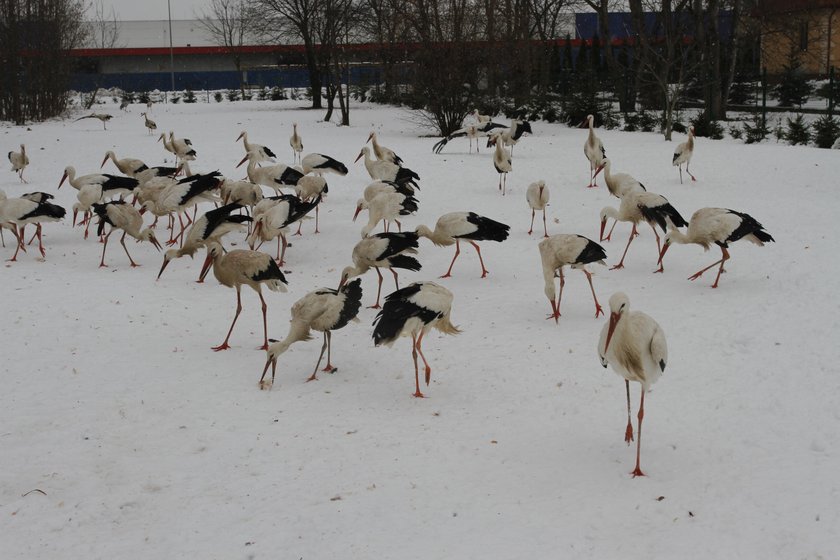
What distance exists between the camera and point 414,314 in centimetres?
687

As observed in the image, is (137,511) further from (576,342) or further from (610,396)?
(576,342)

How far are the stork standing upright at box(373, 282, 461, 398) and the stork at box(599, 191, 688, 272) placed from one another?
425 cm

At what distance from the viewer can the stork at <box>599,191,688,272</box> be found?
1062cm

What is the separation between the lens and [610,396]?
6.84 meters

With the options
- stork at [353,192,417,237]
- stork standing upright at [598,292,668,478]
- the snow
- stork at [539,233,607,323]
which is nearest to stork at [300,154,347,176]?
the snow

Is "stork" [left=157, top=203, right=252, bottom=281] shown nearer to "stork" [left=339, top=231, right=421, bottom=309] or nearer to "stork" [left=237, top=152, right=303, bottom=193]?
"stork" [left=339, top=231, right=421, bottom=309]

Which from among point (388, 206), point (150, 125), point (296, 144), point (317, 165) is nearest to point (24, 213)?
point (317, 165)

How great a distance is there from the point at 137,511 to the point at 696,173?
583 inches

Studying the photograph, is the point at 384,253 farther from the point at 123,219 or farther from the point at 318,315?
the point at 123,219

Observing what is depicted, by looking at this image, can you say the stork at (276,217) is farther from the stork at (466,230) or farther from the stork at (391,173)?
the stork at (391,173)

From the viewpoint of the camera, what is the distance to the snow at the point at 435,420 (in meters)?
4.96

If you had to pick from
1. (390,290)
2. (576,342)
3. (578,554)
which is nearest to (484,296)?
(390,290)

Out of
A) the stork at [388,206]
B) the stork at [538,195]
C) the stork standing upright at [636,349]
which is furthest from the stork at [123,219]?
the stork standing upright at [636,349]

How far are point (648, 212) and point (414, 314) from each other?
5217 millimetres
